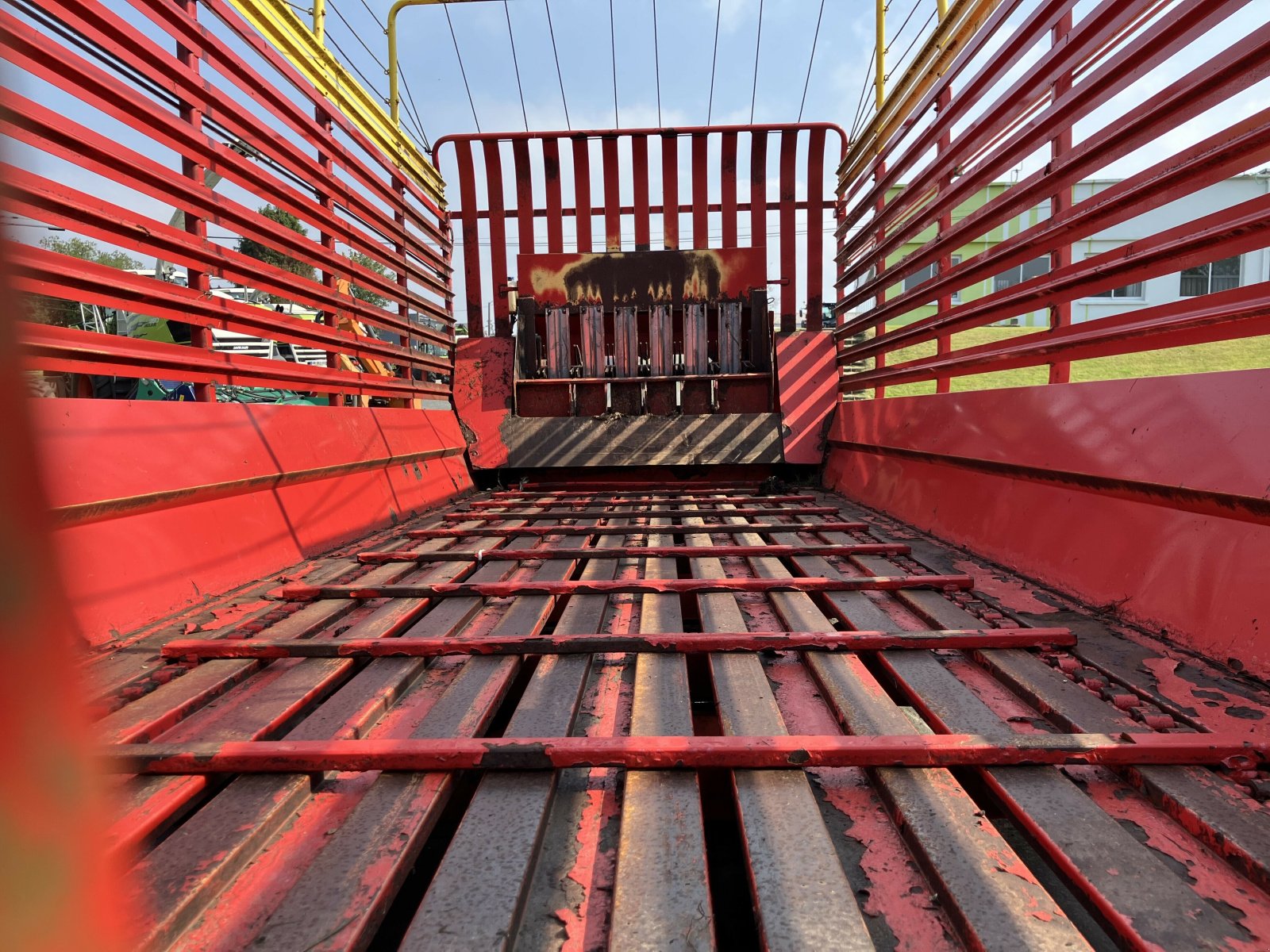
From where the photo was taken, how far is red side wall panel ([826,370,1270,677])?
1341 mm

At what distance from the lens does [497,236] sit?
5.34 metres

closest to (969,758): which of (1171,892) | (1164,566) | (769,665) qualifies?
(1171,892)

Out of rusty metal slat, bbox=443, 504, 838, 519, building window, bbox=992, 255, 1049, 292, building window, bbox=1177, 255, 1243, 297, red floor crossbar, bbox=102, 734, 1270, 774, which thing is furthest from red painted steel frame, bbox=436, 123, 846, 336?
building window, bbox=1177, 255, 1243, 297

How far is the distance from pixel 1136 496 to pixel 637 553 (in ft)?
4.96

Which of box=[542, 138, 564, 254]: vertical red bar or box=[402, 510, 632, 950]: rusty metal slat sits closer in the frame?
box=[402, 510, 632, 950]: rusty metal slat

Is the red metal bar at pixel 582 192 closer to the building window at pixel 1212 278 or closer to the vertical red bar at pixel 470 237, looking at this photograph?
the vertical red bar at pixel 470 237

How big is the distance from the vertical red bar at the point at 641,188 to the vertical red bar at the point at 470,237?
52.1 inches

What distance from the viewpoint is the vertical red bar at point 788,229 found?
5.16 meters

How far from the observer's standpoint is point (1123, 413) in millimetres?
1711

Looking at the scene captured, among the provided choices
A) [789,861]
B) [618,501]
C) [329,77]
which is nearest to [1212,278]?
[618,501]

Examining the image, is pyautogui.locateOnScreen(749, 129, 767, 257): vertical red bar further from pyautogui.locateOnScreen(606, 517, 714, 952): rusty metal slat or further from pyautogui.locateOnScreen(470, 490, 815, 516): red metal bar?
pyautogui.locateOnScreen(606, 517, 714, 952): rusty metal slat

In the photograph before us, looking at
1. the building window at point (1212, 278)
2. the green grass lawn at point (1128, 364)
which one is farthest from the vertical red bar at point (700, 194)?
the building window at point (1212, 278)

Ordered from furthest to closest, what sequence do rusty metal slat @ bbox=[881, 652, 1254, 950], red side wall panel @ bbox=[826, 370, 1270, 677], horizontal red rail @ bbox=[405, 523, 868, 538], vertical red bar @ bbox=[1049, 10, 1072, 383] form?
horizontal red rail @ bbox=[405, 523, 868, 538]
vertical red bar @ bbox=[1049, 10, 1072, 383]
red side wall panel @ bbox=[826, 370, 1270, 677]
rusty metal slat @ bbox=[881, 652, 1254, 950]

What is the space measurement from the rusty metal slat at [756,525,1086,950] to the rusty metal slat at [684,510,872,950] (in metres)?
0.12
